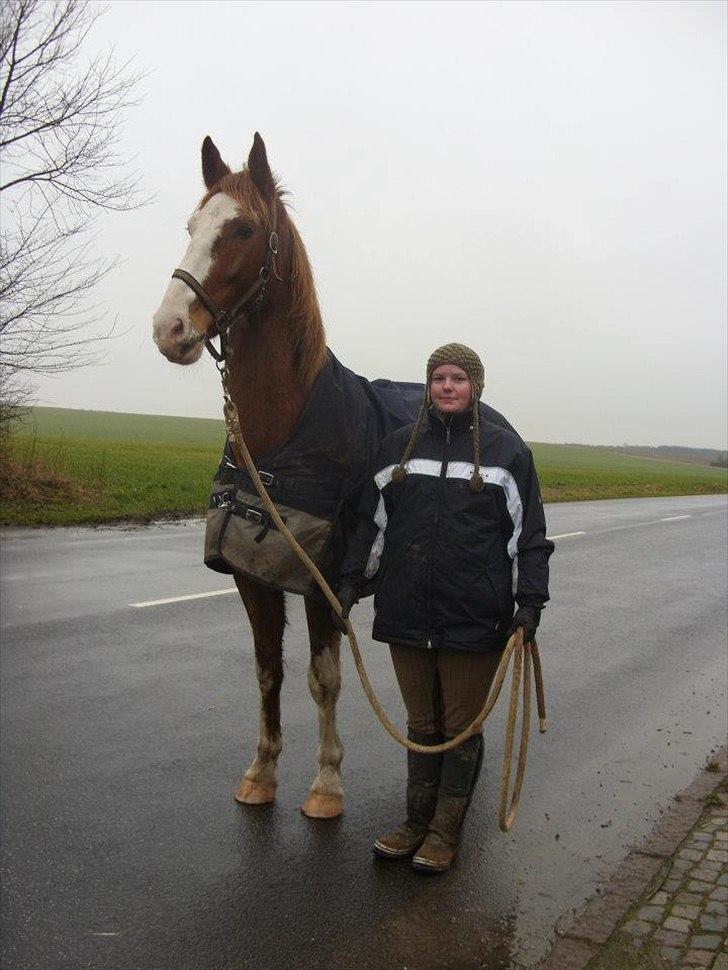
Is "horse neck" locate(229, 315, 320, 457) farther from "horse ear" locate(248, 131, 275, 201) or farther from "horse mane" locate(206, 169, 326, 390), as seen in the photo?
"horse ear" locate(248, 131, 275, 201)

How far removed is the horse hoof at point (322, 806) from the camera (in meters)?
4.15

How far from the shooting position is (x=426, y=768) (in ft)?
12.9

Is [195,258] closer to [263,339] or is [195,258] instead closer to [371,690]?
[263,339]

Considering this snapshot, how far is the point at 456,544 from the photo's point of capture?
12.0 feet

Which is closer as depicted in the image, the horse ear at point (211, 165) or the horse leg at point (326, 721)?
the horse ear at point (211, 165)

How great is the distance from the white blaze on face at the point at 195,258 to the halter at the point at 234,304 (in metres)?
→ 0.03

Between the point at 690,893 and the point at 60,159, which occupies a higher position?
the point at 60,159

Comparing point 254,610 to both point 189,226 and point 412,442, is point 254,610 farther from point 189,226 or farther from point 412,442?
point 189,226

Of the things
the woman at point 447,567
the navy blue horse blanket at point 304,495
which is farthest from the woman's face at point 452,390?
the navy blue horse blanket at point 304,495

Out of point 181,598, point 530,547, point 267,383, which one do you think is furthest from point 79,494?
point 530,547

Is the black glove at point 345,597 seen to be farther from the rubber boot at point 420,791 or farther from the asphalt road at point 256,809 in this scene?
the asphalt road at point 256,809

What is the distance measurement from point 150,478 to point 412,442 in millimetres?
18625

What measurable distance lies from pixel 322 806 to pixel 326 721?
1.23ft

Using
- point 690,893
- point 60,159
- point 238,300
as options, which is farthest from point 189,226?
point 60,159
